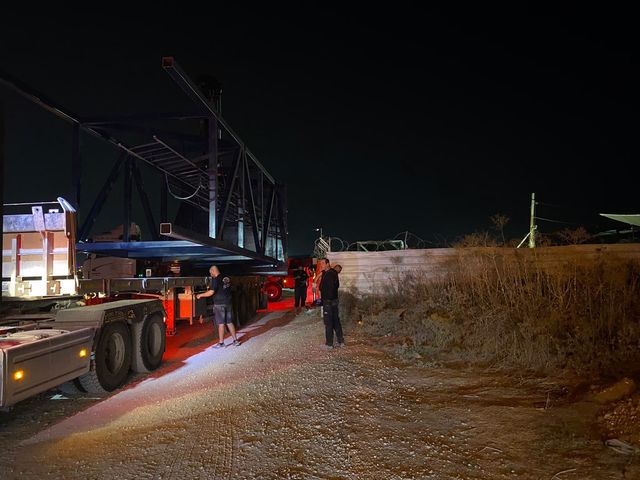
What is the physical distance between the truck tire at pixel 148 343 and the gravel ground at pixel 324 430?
76cm

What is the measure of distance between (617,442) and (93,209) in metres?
10.9

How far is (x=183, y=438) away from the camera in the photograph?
15.0 feet

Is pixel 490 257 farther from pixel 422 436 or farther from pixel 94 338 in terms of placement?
pixel 94 338

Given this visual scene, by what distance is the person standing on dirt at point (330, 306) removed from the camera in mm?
8531

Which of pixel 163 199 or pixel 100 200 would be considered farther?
pixel 163 199

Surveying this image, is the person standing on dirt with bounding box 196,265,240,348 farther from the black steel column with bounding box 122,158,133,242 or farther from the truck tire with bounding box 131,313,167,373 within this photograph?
the black steel column with bounding box 122,158,133,242

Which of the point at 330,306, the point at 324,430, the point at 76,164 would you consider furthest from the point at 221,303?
the point at 324,430

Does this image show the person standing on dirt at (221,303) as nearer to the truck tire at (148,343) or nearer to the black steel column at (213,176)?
the black steel column at (213,176)

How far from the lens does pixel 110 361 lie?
701 centimetres

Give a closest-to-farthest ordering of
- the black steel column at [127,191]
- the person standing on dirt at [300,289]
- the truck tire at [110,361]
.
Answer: the truck tire at [110,361] → the black steel column at [127,191] → the person standing on dirt at [300,289]

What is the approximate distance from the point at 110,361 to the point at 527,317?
6405 mm

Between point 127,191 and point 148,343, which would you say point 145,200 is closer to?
point 127,191

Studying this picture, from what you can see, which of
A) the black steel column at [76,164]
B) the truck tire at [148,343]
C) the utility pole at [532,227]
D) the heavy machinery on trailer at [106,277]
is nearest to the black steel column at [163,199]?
the heavy machinery on trailer at [106,277]

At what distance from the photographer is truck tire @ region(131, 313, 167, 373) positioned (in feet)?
25.3
